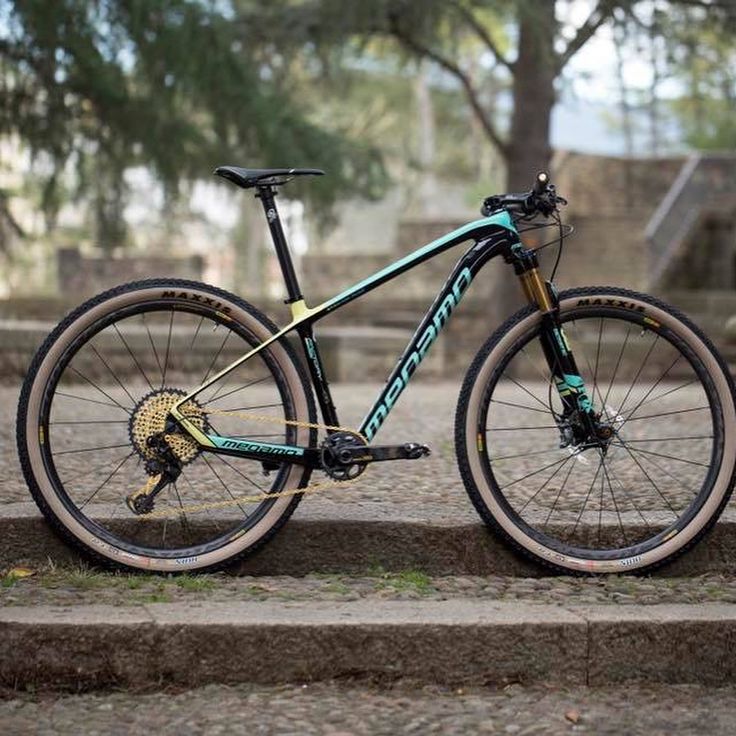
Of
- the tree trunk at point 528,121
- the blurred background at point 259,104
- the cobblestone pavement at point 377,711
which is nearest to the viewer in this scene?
the cobblestone pavement at point 377,711

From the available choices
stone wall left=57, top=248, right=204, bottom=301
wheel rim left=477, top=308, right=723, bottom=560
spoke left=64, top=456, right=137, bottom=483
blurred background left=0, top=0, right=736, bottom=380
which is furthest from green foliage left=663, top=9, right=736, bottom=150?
spoke left=64, top=456, right=137, bottom=483

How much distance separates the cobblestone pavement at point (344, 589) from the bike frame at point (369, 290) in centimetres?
32

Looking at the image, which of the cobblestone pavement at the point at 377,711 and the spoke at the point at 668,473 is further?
the spoke at the point at 668,473

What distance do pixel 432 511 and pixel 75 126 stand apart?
10.8 meters

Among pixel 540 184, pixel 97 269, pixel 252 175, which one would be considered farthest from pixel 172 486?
pixel 97 269

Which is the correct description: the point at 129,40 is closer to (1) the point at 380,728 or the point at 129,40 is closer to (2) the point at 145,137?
(2) the point at 145,137

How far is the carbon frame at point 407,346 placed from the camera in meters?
3.50

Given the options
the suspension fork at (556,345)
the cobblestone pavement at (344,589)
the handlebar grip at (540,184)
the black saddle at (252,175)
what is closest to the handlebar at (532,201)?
the handlebar grip at (540,184)

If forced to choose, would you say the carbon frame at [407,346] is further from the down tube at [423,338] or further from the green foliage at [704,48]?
the green foliage at [704,48]

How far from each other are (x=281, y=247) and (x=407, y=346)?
16.0 inches

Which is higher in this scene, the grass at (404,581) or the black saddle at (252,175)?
the black saddle at (252,175)

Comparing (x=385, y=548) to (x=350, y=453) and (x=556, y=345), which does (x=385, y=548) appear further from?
(x=556, y=345)

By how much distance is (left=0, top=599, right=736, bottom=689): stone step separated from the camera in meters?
2.97

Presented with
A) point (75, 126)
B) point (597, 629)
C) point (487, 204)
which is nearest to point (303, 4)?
point (75, 126)
